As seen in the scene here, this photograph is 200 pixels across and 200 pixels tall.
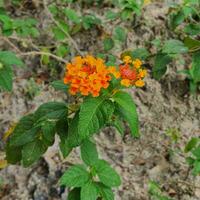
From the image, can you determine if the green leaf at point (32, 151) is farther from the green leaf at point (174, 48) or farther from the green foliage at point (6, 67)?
the green leaf at point (174, 48)

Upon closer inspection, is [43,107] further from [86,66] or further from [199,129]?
[199,129]

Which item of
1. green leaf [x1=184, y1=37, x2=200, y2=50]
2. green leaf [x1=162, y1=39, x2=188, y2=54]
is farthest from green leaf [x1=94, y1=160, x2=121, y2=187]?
green leaf [x1=184, y1=37, x2=200, y2=50]

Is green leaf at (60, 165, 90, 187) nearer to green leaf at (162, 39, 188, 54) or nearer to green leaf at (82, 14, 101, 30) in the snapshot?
green leaf at (162, 39, 188, 54)

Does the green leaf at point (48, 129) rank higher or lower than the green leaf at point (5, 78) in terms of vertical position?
lower

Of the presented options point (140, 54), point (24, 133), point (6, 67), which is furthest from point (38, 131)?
point (140, 54)

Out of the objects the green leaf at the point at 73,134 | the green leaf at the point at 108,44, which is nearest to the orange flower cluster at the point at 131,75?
the green leaf at the point at 73,134

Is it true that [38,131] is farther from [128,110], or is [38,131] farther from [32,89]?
[32,89]
